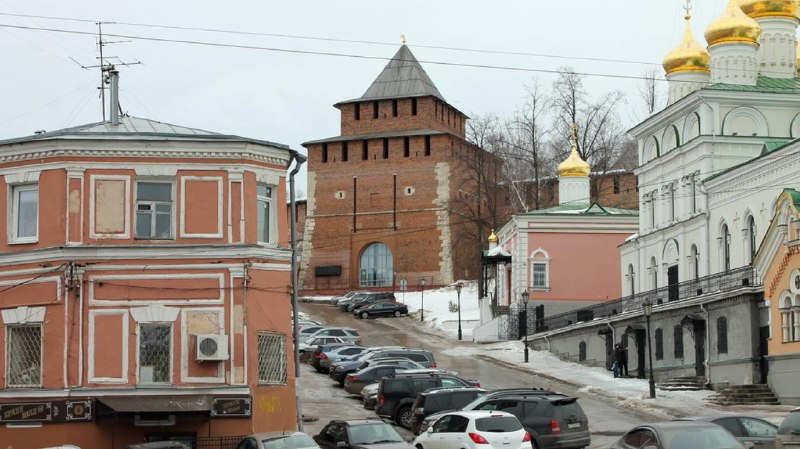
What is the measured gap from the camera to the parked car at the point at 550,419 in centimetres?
2647

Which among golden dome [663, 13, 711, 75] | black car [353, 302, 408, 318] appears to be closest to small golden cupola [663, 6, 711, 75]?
golden dome [663, 13, 711, 75]

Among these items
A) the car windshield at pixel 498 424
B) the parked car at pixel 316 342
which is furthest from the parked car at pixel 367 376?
the car windshield at pixel 498 424

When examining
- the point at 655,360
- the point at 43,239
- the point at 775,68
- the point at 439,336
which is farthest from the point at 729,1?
the point at 43,239

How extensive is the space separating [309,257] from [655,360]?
55812mm

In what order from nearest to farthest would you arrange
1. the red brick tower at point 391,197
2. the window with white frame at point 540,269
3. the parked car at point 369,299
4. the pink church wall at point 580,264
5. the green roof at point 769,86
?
the green roof at point 769,86 < the pink church wall at point 580,264 < the window with white frame at point 540,269 < the parked car at point 369,299 < the red brick tower at point 391,197

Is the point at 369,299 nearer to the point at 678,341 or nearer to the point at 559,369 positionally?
the point at 559,369

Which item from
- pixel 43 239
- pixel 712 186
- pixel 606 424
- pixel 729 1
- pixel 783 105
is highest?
pixel 729 1

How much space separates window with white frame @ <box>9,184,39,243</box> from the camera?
2819 centimetres

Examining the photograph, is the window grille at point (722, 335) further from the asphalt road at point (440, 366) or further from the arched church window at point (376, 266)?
the arched church window at point (376, 266)

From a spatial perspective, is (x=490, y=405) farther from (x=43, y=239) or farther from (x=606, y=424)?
(x=43, y=239)

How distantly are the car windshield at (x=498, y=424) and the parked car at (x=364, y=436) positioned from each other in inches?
59.7

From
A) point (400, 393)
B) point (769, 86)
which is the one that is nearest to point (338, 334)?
point (769, 86)

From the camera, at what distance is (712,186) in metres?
49.8

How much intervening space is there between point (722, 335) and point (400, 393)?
1151 centimetres
